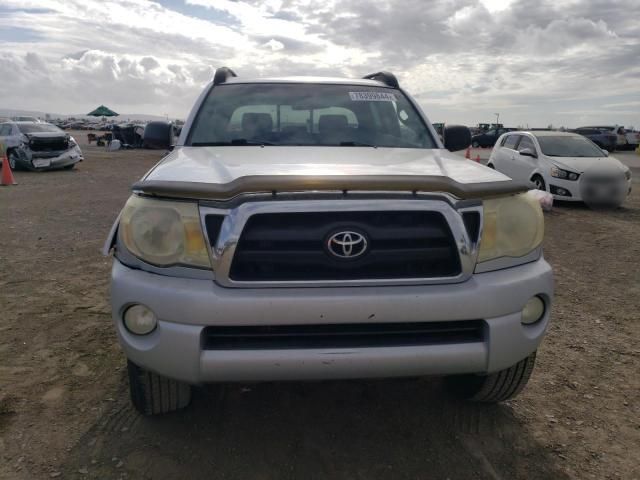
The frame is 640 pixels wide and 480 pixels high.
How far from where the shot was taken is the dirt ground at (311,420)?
7.78ft

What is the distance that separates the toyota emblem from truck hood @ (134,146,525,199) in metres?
0.20

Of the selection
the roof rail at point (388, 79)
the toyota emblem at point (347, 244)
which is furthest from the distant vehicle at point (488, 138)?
the toyota emblem at point (347, 244)

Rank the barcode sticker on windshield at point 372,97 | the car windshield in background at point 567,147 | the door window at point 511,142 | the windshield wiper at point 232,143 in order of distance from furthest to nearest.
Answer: the door window at point 511,142 → the car windshield in background at point 567,147 → the barcode sticker on windshield at point 372,97 → the windshield wiper at point 232,143

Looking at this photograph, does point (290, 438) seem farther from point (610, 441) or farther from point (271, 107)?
point (271, 107)

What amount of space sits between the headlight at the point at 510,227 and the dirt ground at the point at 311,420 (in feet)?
3.26

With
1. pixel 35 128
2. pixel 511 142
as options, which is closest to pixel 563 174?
pixel 511 142

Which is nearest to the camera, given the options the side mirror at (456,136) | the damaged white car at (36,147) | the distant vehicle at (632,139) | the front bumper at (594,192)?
the side mirror at (456,136)

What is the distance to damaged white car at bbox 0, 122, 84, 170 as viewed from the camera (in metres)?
17.0

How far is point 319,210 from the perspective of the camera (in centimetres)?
213

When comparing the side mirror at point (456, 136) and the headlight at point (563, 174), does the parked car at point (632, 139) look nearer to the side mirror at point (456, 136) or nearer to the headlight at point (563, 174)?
the headlight at point (563, 174)

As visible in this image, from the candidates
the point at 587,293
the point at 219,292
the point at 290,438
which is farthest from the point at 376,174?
the point at 587,293

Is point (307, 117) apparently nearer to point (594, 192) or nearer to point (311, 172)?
point (311, 172)

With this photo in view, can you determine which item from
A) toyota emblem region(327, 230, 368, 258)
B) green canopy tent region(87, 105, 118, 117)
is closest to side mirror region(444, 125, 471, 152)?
toyota emblem region(327, 230, 368, 258)

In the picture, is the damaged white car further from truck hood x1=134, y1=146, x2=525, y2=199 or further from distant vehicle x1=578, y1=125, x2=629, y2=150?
distant vehicle x1=578, y1=125, x2=629, y2=150
